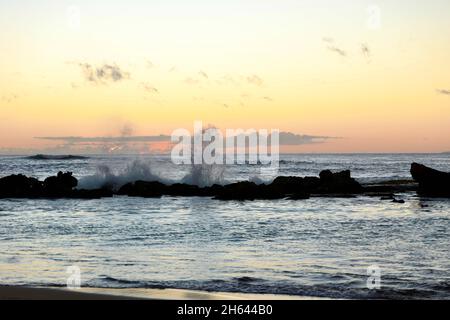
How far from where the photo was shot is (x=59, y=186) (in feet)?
131

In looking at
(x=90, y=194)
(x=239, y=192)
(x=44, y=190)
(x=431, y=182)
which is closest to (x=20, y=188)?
(x=44, y=190)

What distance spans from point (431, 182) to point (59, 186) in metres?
23.3

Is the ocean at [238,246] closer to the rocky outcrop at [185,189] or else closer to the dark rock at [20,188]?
the rocky outcrop at [185,189]

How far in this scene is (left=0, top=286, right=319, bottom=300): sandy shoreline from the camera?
10.1 metres

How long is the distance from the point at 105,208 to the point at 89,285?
64.4 ft

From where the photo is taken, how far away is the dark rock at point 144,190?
1558 inches

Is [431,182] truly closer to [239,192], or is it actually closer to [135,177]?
[239,192]

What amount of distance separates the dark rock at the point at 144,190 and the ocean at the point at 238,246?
21.7 ft

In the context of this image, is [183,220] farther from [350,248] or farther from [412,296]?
[412,296]

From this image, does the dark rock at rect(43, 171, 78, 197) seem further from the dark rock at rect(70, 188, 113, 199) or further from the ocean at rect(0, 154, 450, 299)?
the ocean at rect(0, 154, 450, 299)

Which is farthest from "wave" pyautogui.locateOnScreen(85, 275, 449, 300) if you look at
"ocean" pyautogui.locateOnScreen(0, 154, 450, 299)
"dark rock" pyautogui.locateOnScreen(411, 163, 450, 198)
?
"dark rock" pyautogui.locateOnScreen(411, 163, 450, 198)

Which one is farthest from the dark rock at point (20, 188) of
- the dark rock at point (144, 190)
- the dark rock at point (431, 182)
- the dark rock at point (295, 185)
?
the dark rock at point (431, 182)

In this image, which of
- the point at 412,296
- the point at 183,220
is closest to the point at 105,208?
the point at 183,220
